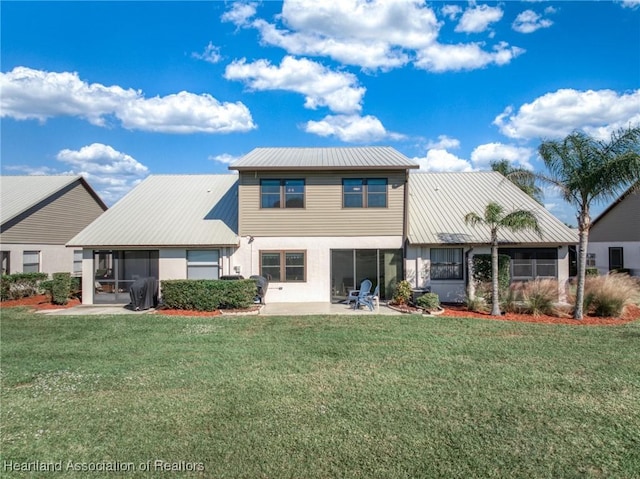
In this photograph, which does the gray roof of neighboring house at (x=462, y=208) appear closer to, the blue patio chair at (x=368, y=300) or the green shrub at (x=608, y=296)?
the green shrub at (x=608, y=296)

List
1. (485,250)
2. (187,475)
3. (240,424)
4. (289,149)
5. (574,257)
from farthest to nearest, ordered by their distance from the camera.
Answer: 1. (574,257)
2. (289,149)
3. (485,250)
4. (240,424)
5. (187,475)

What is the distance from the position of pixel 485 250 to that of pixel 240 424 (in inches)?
487

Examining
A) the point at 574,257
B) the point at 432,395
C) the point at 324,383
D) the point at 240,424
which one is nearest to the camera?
the point at 240,424

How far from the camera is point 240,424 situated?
505 cm

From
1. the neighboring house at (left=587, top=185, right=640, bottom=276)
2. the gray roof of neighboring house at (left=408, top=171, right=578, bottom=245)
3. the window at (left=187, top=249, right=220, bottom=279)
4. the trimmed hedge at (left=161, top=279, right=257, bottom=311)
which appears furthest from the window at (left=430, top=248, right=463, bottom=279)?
the neighboring house at (left=587, top=185, right=640, bottom=276)

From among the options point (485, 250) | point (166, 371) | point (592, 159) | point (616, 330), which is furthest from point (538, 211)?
point (166, 371)

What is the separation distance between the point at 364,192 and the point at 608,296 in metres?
8.33

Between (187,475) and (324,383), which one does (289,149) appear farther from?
(187,475)

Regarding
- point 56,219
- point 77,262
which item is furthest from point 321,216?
point 77,262

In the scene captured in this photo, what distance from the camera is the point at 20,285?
58.0 feet

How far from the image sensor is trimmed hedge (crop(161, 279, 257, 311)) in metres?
13.5

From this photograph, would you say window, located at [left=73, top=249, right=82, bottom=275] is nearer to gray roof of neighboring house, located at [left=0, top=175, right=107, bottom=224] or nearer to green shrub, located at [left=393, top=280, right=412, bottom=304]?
gray roof of neighboring house, located at [left=0, top=175, right=107, bottom=224]

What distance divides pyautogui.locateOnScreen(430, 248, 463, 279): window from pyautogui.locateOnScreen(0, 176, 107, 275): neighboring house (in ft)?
58.4

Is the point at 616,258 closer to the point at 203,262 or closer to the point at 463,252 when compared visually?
the point at 463,252
